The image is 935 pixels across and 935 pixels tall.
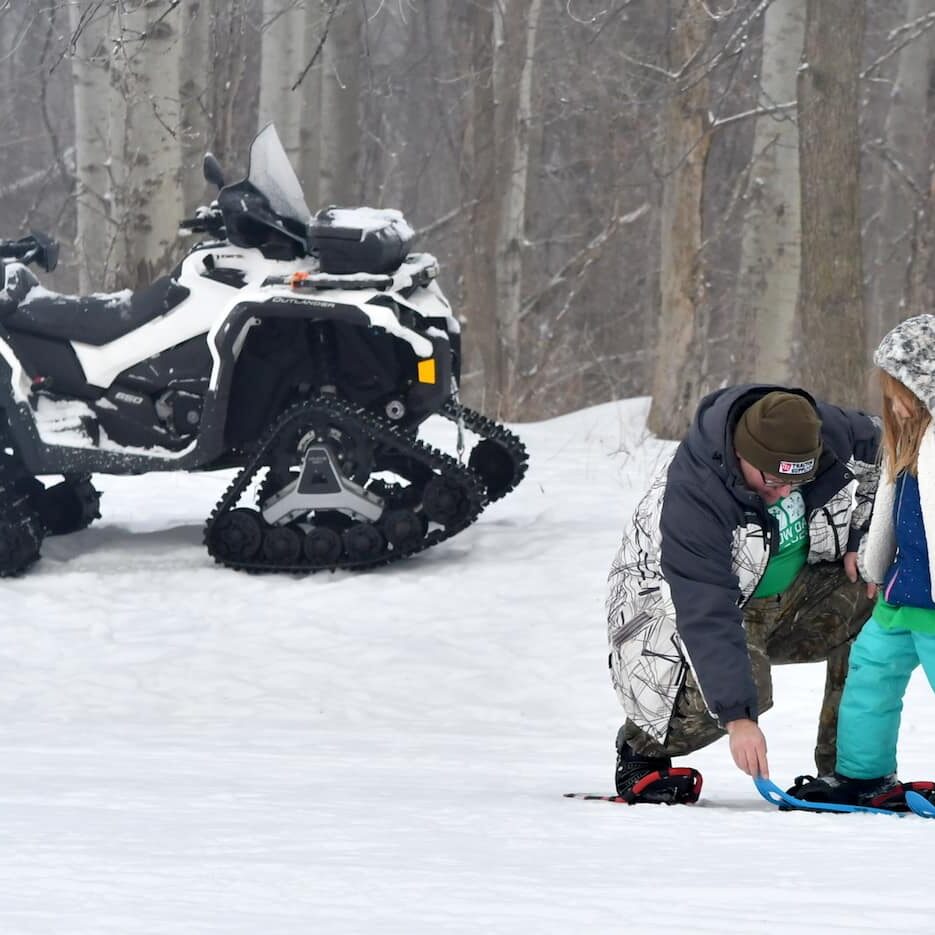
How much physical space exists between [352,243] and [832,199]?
3.40m

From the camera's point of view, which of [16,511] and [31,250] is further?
[31,250]

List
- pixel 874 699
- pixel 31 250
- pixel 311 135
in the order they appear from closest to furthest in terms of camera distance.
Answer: pixel 874 699 → pixel 31 250 → pixel 311 135

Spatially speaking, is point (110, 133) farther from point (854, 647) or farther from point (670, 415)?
point (854, 647)

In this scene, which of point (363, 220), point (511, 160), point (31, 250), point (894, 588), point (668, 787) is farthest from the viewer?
point (511, 160)

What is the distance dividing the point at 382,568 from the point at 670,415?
492cm

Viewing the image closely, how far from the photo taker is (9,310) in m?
7.86

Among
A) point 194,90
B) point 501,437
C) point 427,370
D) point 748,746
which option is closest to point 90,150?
point 194,90

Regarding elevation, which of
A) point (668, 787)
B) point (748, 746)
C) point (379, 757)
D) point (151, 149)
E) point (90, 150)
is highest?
point (151, 149)

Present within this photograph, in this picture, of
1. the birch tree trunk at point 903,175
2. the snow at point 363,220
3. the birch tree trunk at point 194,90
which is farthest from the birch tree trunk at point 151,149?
the birch tree trunk at point 903,175

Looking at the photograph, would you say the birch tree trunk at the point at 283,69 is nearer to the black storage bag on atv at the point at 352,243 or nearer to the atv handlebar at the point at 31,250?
the atv handlebar at the point at 31,250

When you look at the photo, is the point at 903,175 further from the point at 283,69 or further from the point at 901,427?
the point at 901,427

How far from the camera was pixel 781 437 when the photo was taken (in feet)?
11.8

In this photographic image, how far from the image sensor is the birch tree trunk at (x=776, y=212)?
11.7 metres

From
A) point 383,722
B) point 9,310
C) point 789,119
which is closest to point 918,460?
point 383,722
